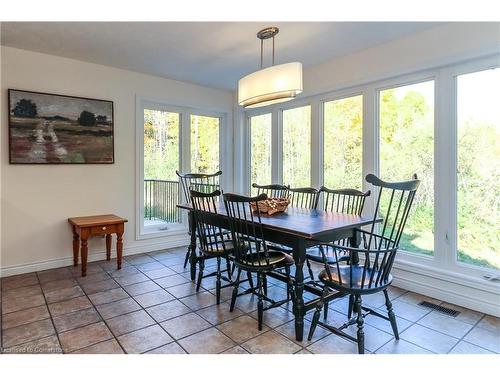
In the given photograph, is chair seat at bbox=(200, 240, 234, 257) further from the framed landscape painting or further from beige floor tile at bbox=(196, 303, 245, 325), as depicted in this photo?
the framed landscape painting

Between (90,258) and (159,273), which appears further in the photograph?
(90,258)

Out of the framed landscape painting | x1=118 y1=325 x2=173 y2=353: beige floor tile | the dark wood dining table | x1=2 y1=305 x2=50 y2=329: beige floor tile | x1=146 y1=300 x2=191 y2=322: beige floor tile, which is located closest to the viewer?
x1=118 y1=325 x2=173 y2=353: beige floor tile

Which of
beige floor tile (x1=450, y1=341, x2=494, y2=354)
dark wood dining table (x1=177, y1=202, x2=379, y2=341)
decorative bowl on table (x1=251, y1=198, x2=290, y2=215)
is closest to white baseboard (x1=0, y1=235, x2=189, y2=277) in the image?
dark wood dining table (x1=177, y1=202, x2=379, y2=341)

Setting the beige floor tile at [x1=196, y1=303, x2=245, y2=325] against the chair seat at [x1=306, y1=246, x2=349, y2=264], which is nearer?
the beige floor tile at [x1=196, y1=303, x2=245, y2=325]

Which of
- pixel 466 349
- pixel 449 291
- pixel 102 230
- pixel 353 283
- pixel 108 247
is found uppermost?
pixel 102 230

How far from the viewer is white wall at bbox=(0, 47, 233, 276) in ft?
11.2

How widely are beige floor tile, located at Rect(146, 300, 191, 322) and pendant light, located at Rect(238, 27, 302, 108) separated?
1.95 meters

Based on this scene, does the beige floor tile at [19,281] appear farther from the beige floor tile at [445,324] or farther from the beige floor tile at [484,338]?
the beige floor tile at [484,338]

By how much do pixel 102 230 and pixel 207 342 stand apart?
2.10m

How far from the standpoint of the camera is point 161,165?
4.63 m

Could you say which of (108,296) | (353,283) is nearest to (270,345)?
(353,283)

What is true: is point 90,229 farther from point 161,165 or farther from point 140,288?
point 161,165
